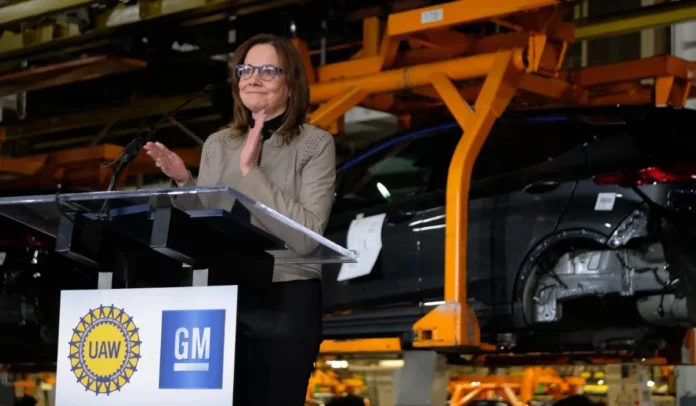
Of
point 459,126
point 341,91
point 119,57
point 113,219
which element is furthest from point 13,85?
Result: point 113,219

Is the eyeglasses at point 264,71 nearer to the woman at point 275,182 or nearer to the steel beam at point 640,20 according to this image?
the woman at point 275,182

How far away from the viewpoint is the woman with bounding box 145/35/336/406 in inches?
102

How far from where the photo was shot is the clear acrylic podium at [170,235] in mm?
2428

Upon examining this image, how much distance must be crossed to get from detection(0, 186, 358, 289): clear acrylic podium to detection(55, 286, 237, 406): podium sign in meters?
0.12

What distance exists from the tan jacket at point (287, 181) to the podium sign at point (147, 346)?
265 mm

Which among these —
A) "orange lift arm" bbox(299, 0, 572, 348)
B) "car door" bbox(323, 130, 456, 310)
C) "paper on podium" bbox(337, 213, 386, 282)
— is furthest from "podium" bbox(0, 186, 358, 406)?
"paper on podium" bbox(337, 213, 386, 282)

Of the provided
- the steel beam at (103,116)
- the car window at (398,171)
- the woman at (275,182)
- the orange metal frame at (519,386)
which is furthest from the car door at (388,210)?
the woman at (275,182)

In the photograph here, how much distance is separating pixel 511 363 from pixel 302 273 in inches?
180

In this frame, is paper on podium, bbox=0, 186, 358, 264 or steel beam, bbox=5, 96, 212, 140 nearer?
paper on podium, bbox=0, 186, 358, 264

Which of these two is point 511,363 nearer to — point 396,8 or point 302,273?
point 396,8

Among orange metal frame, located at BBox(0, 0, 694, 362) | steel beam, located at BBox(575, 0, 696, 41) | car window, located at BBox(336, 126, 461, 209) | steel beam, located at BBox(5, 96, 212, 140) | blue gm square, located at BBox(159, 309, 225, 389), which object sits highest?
steel beam, located at BBox(5, 96, 212, 140)

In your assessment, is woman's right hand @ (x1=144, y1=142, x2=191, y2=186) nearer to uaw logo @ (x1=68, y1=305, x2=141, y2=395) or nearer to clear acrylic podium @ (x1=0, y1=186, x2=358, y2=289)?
clear acrylic podium @ (x1=0, y1=186, x2=358, y2=289)

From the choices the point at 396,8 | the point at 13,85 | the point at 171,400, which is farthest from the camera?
the point at 13,85

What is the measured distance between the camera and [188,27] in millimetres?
8414
